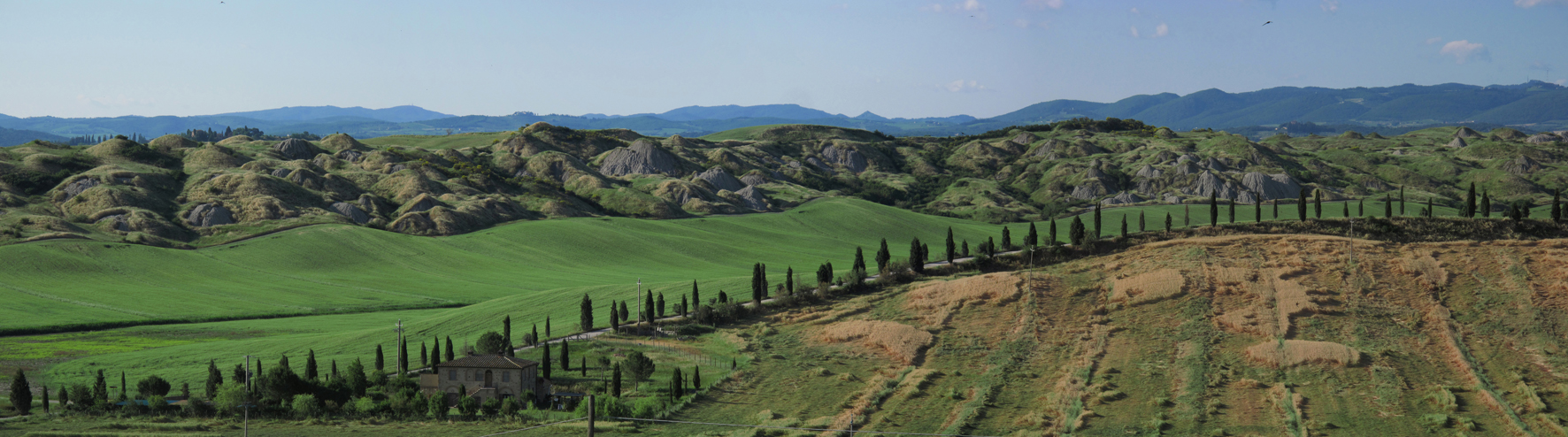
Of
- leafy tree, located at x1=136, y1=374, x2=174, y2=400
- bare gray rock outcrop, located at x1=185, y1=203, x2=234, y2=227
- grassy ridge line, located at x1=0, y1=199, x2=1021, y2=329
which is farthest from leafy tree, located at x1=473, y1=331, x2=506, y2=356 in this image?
bare gray rock outcrop, located at x1=185, y1=203, x2=234, y2=227

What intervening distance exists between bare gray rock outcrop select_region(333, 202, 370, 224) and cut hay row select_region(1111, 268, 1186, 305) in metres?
122

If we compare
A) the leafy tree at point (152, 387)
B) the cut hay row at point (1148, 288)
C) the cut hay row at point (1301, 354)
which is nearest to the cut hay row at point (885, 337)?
the cut hay row at point (1148, 288)

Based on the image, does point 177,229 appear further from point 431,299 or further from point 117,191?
point 431,299

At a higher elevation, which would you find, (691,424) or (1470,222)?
(1470,222)

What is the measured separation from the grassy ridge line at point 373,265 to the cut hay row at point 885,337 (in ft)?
98.8

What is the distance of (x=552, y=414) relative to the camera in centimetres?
6469

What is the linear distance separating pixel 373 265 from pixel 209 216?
34884mm

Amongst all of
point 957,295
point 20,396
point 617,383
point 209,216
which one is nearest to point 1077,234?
point 957,295

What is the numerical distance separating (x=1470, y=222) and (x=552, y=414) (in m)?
80.0

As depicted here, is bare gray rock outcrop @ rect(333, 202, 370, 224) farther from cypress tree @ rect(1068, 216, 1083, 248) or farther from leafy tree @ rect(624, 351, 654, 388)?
cypress tree @ rect(1068, 216, 1083, 248)

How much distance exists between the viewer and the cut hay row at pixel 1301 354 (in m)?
72.1

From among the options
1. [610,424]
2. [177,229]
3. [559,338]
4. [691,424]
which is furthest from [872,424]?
[177,229]

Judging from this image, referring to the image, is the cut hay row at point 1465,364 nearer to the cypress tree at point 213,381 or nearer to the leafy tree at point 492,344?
the leafy tree at point 492,344

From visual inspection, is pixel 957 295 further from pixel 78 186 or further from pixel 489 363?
pixel 78 186
